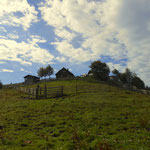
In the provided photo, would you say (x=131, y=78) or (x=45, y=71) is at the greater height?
(x=45, y=71)

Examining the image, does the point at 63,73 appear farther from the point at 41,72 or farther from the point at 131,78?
the point at 131,78

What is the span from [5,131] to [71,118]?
5.00m

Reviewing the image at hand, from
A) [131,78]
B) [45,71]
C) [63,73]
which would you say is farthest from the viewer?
[45,71]

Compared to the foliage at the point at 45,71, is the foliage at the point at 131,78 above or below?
below

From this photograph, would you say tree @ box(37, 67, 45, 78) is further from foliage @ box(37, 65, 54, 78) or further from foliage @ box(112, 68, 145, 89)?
foliage @ box(112, 68, 145, 89)

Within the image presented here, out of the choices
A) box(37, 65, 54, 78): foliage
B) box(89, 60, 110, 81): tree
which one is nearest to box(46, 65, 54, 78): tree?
box(37, 65, 54, 78): foliage

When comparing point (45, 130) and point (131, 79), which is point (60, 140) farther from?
point (131, 79)

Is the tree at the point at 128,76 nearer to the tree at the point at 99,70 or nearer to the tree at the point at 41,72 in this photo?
the tree at the point at 99,70

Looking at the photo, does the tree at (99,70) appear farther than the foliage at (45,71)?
No

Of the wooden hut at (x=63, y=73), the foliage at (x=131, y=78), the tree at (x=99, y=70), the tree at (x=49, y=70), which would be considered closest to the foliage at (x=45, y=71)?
the tree at (x=49, y=70)

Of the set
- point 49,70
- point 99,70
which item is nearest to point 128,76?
point 99,70

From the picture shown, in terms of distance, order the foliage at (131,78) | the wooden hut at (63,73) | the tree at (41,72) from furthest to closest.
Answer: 1. the tree at (41,72)
2. the foliage at (131,78)
3. the wooden hut at (63,73)

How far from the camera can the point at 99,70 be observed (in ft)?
202

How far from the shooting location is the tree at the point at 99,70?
6081cm
